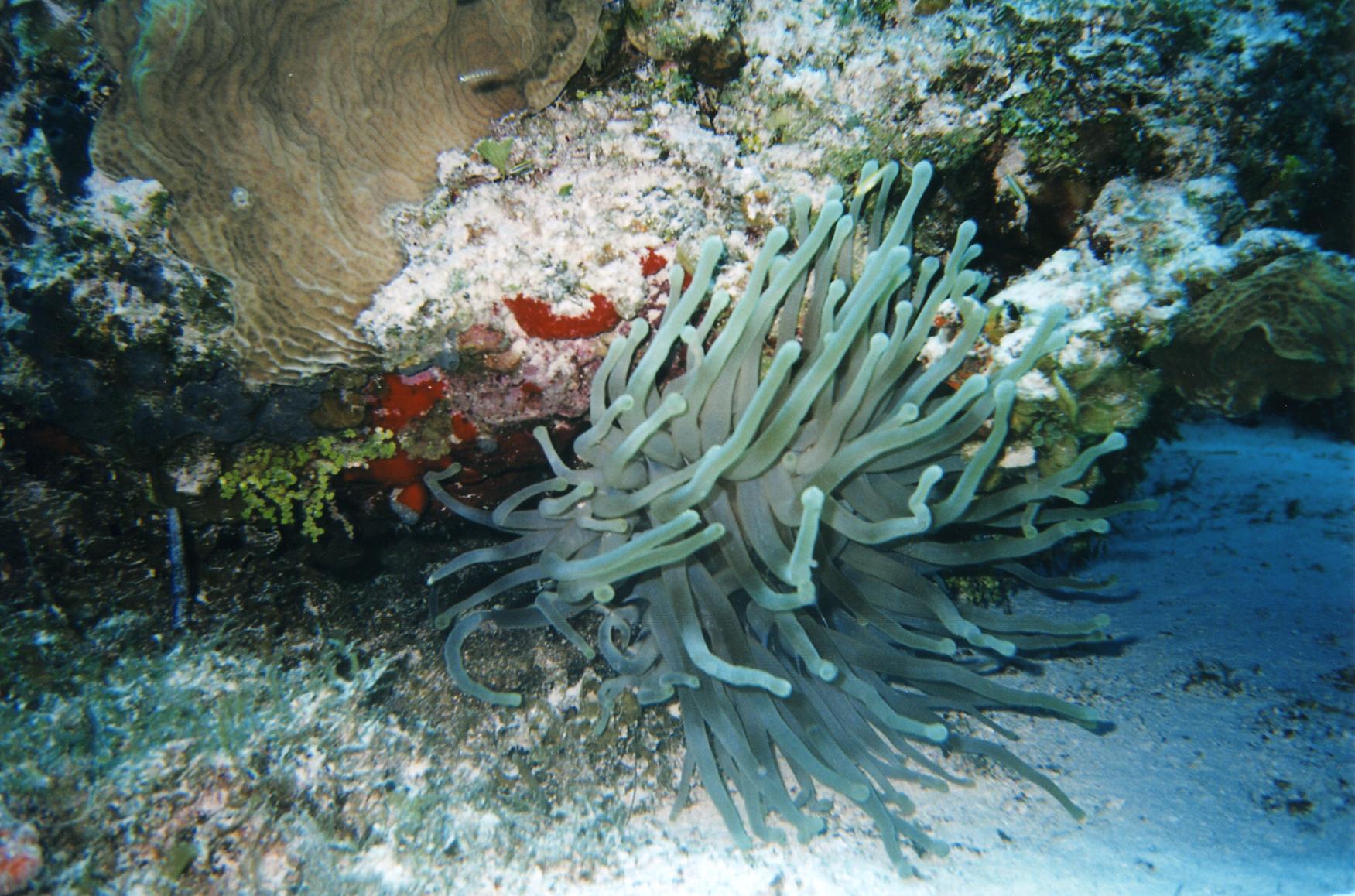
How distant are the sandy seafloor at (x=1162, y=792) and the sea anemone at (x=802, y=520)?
0.39 ft

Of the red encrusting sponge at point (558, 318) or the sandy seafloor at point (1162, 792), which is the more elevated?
the red encrusting sponge at point (558, 318)

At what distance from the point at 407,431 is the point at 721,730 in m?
1.56

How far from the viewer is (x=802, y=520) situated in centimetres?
190

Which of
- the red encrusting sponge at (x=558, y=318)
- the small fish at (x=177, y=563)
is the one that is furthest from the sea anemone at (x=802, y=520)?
the small fish at (x=177, y=563)

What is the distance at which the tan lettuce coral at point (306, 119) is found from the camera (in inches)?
72.0

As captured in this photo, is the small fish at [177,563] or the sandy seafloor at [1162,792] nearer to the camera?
the sandy seafloor at [1162,792]

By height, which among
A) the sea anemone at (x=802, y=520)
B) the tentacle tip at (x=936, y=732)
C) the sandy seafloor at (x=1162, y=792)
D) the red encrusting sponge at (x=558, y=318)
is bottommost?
the sandy seafloor at (x=1162, y=792)

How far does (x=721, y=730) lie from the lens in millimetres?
2186

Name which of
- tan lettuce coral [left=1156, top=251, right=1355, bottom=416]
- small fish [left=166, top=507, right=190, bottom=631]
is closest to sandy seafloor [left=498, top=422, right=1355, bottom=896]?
tan lettuce coral [left=1156, top=251, right=1355, bottom=416]

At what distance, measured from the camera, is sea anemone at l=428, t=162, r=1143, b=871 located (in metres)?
1.95

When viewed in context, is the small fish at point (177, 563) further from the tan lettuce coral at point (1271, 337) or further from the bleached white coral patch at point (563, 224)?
the tan lettuce coral at point (1271, 337)

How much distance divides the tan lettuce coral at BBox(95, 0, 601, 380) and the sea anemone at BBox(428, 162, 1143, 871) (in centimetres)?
77

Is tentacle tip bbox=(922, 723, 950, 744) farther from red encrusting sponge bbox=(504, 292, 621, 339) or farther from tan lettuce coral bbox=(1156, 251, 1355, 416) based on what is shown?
red encrusting sponge bbox=(504, 292, 621, 339)

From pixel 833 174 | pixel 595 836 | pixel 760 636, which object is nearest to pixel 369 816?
pixel 595 836
